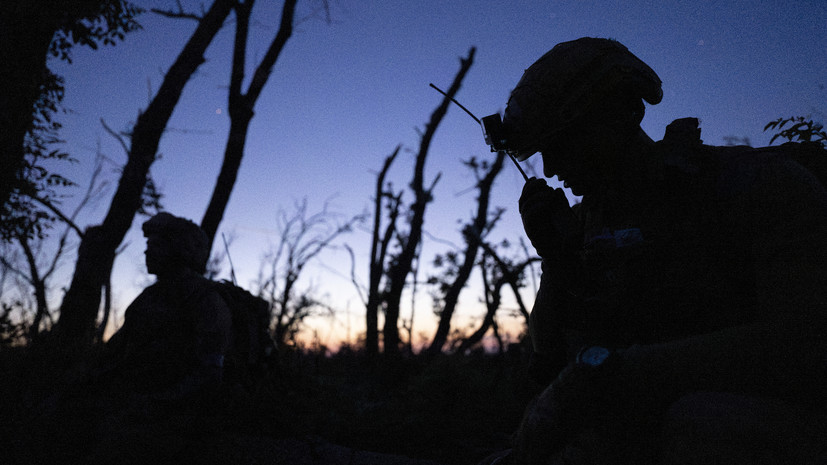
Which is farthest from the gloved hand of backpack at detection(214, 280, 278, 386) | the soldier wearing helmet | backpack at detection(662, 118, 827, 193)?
backpack at detection(214, 280, 278, 386)

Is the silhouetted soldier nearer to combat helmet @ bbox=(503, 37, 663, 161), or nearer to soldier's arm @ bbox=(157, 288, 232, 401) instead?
soldier's arm @ bbox=(157, 288, 232, 401)

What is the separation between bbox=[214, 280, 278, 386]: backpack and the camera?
4469 mm

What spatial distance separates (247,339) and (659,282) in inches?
161

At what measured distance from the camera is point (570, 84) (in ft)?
5.04

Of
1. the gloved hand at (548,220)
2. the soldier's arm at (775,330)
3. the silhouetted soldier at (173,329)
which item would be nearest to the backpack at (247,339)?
the silhouetted soldier at (173,329)

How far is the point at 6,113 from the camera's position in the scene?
20.4 feet

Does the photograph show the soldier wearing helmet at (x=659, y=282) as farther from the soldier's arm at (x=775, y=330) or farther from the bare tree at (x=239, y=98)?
the bare tree at (x=239, y=98)

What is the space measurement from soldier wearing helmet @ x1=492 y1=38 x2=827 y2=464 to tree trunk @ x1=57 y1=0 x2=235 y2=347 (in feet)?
24.0

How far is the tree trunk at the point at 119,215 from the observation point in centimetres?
674

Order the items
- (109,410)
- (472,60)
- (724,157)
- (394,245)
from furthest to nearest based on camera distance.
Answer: (394,245)
(472,60)
(109,410)
(724,157)

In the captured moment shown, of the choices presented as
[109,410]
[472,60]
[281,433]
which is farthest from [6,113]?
[472,60]

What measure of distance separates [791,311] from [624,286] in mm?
448

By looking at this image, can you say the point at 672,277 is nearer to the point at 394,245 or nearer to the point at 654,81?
the point at 654,81

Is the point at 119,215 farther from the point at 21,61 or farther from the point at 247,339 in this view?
the point at 247,339
